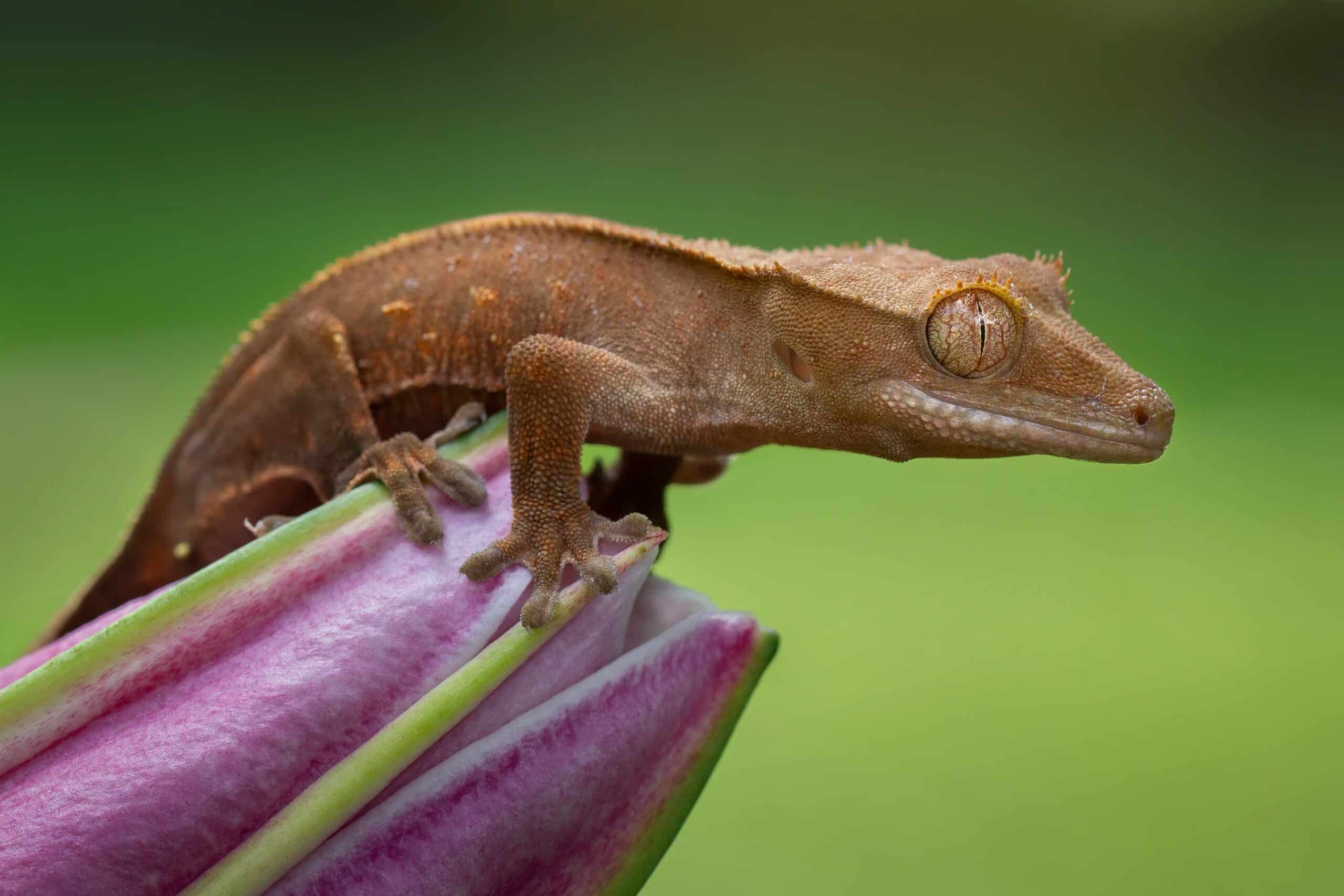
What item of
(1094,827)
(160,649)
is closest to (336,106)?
(1094,827)

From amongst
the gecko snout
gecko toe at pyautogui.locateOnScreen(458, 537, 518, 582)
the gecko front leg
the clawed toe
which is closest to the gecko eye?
the gecko snout

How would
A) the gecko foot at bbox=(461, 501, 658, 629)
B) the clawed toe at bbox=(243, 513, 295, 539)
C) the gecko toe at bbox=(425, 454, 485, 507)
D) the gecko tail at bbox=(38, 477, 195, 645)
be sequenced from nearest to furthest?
the gecko foot at bbox=(461, 501, 658, 629) → the gecko toe at bbox=(425, 454, 485, 507) → the clawed toe at bbox=(243, 513, 295, 539) → the gecko tail at bbox=(38, 477, 195, 645)

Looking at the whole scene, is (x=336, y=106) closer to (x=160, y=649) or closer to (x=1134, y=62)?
(x=1134, y=62)

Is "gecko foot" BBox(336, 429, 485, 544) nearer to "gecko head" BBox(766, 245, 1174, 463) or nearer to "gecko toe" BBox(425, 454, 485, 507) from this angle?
"gecko toe" BBox(425, 454, 485, 507)

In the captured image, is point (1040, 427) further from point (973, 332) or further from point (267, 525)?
point (267, 525)

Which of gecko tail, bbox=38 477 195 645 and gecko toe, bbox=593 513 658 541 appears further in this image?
gecko tail, bbox=38 477 195 645

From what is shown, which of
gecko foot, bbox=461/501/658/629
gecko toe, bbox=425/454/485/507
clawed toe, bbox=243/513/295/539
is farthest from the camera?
clawed toe, bbox=243/513/295/539

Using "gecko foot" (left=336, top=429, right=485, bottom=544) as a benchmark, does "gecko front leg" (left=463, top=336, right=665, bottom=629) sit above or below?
above
